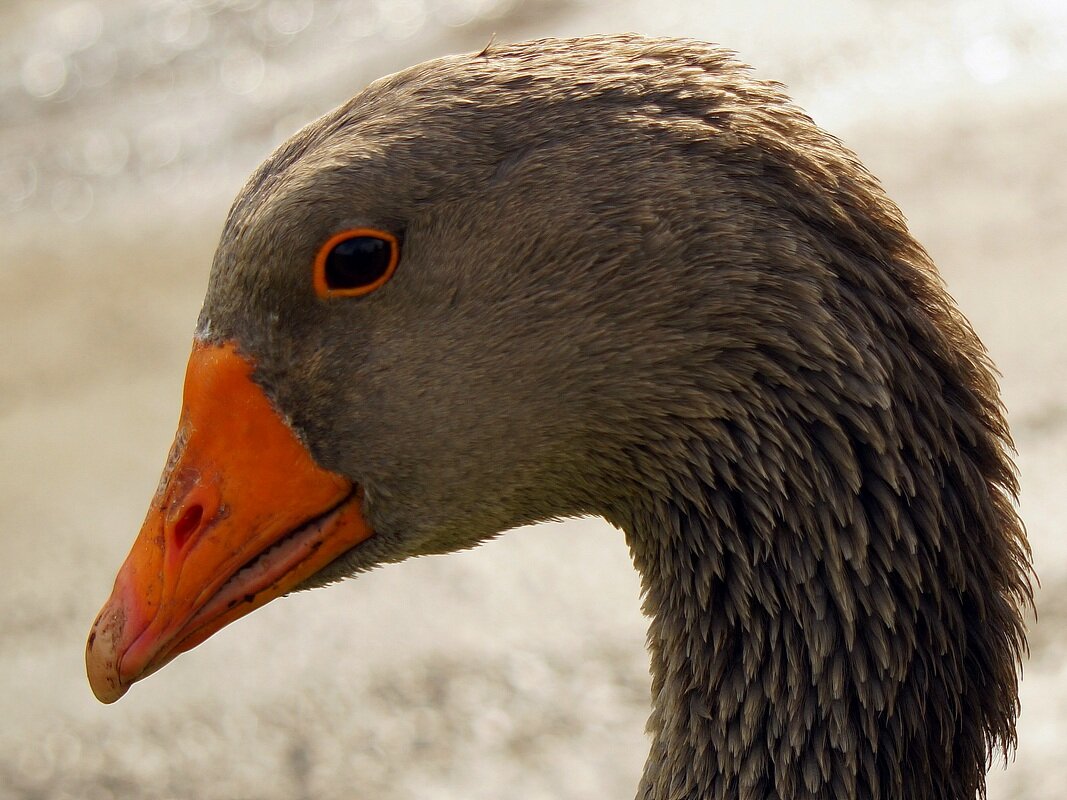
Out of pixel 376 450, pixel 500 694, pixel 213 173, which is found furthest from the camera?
pixel 213 173

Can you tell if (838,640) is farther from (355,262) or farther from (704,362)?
(355,262)

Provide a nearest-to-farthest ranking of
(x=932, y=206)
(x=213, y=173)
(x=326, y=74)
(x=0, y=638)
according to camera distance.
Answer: (x=0, y=638) → (x=932, y=206) → (x=213, y=173) → (x=326, y=74)

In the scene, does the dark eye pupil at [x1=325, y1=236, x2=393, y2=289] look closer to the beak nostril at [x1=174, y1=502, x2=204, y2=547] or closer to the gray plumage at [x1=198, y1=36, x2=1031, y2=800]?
the gray plumage at [x1=198, y1=36, x2=1031, y2=800]

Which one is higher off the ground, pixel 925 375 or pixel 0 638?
pixel 0 638

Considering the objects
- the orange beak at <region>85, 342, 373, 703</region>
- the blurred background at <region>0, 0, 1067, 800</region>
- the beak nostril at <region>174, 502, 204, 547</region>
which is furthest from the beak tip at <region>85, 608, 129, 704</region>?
the blurred background at <region>0, 0, 1067, 800</region>

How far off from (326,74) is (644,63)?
29.6ft

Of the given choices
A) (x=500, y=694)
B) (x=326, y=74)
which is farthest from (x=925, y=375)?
(x=326, y=74)

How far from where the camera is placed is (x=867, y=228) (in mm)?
3037

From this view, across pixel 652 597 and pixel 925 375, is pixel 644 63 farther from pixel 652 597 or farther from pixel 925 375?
pixel 652 597

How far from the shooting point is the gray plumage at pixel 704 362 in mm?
2984

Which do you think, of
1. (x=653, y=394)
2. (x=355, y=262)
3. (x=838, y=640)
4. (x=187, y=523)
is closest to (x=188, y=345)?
(x=187, y=523)

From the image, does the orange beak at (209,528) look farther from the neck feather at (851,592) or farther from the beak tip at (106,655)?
the neck feather at (851,592)

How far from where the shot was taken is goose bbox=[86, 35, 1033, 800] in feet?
9.81

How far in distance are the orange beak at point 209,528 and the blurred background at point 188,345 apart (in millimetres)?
1822
